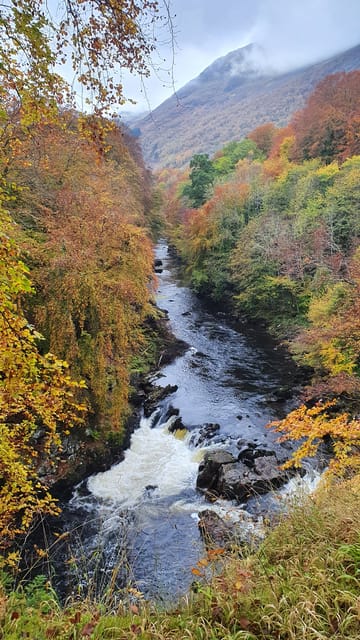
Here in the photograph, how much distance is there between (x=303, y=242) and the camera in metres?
22.4

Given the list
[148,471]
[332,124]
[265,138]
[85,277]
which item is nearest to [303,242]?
[332,124]

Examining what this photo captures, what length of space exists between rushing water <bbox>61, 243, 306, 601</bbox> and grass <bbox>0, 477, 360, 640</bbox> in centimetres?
41

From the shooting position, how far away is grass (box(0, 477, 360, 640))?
2.56m

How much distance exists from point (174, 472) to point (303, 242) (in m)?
16.0

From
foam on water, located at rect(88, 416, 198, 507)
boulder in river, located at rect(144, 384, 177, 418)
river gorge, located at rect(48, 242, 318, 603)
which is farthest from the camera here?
boulder in river, located at rect(144, 384, 177, 418)

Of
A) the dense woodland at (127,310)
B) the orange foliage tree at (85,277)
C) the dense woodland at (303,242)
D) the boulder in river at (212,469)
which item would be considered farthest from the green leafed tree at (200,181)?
the boulder in river at (212,469)

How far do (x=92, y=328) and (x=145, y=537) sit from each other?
17.7 ft

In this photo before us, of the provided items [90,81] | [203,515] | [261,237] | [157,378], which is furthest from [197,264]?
[90,81]

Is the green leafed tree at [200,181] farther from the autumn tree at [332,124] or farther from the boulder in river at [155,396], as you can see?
the boulder in river at [155,396]

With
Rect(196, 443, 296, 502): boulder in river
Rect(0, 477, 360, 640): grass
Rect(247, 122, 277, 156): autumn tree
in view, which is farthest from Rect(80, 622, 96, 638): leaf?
Rect(247, 122, 277, 156): autumn tree

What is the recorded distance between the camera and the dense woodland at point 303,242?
45.4 ft

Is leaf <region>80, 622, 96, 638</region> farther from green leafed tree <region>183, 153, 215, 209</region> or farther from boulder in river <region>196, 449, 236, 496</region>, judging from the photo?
green leafed tree <region>183, 153, 215, 209</region>

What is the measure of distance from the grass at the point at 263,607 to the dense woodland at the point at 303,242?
5485 millimetres

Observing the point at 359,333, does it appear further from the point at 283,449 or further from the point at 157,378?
the point at 157,378
